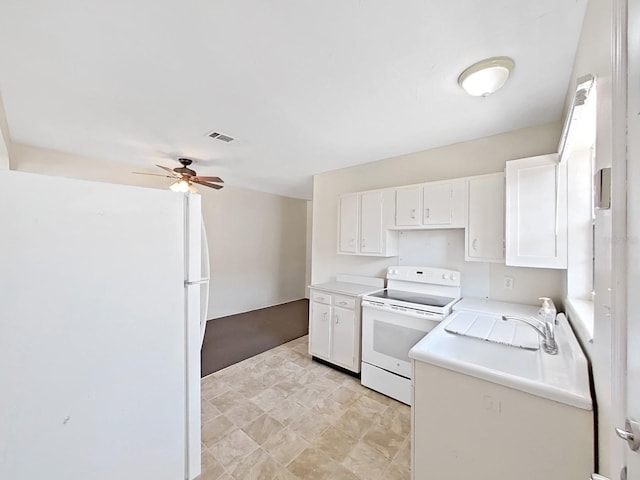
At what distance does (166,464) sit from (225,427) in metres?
0.78

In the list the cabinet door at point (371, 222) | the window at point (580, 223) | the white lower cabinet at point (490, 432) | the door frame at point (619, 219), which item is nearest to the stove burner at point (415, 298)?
the cabinet door at point (371, 222)

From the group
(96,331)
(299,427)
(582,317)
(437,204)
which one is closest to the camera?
(96,331)

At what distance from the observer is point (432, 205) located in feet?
8.38

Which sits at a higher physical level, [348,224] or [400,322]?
[348,224]

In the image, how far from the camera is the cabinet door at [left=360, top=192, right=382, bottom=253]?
298 centimetres

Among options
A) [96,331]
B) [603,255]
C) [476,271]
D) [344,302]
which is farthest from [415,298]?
[96,331]

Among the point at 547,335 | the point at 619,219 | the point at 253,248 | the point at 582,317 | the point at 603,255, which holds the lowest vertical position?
the point at 547,335

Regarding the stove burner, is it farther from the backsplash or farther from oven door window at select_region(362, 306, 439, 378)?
the backsplash

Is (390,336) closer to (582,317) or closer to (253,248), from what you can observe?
(582,317)

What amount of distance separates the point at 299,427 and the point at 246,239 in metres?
3.88

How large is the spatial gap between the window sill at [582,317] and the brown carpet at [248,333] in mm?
3210

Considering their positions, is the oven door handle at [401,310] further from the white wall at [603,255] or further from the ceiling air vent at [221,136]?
the ceiling air vent at [221,136]

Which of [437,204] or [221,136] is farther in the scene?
[221,136]

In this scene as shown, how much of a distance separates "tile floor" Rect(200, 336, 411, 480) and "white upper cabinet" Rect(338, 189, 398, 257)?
1499 mm
